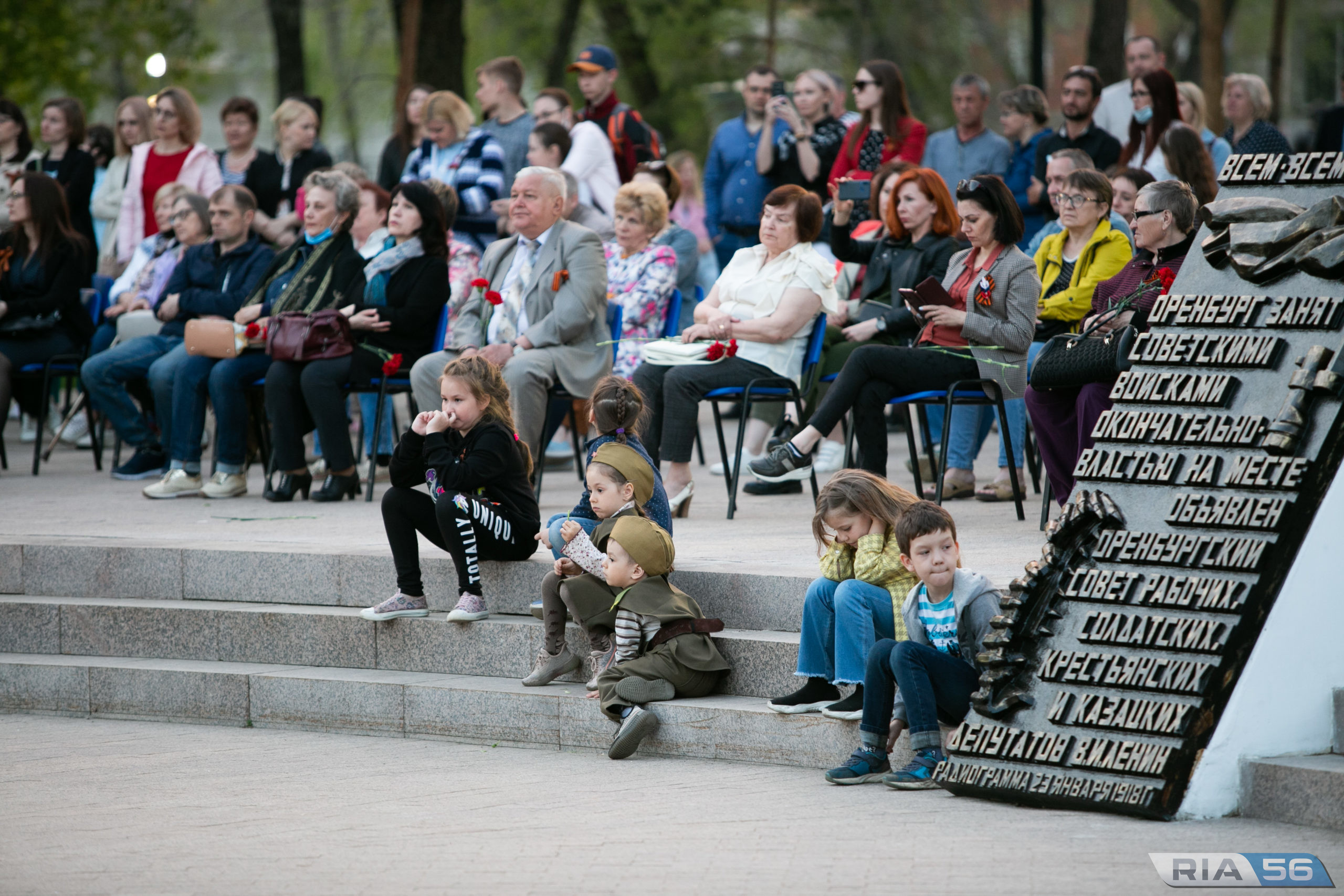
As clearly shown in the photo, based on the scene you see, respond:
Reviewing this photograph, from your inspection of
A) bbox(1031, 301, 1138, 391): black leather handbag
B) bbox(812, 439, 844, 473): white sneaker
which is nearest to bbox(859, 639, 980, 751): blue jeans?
bbox(1031, 301, 1138, 391): black leather handbag

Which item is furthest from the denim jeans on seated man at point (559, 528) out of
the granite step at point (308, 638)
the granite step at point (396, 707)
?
the granite step at point (396, 707)

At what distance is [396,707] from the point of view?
20.4 feet

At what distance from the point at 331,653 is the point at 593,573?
1.39 m

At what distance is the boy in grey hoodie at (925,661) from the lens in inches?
199

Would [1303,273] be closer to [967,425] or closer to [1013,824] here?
[1013,824]

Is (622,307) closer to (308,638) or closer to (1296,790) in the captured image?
(308,638)

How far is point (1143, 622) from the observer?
16.0 ft

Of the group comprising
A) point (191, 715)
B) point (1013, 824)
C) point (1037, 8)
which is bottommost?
point (191, 715)

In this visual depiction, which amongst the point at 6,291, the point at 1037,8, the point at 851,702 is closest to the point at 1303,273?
the point at 851,702

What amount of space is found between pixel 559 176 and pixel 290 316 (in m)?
1.62

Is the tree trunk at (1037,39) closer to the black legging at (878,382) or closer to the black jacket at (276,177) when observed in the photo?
the black jacket at (276,177)

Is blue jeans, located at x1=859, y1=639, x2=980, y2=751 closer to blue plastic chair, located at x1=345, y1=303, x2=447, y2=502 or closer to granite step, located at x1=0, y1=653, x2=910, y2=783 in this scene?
granite step, located at x1=0, y1=653, x2=910, y2=783

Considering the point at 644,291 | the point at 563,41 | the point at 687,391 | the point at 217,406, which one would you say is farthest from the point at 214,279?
the point at 563,41

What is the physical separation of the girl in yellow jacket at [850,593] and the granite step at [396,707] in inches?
4.6
